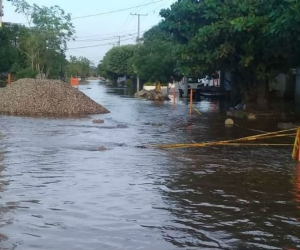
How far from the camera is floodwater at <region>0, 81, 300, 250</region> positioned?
7086 mm

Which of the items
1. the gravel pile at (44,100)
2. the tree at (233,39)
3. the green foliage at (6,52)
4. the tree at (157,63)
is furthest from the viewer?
the green foliage at (6,52)

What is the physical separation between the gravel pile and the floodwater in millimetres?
11038

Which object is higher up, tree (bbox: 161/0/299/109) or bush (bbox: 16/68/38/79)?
tree (bbox: 161/0/299/109)

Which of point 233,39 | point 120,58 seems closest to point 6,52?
point 233,39

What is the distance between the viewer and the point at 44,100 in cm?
2911

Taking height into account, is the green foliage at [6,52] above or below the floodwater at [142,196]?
above

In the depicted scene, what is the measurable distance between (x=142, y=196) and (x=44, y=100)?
2052cm

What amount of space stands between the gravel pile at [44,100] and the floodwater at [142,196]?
11038 millimetres

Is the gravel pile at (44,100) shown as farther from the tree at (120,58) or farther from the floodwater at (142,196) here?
the tree at (120,58)

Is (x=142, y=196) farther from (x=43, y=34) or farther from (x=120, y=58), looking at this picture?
(x=120, y=58)

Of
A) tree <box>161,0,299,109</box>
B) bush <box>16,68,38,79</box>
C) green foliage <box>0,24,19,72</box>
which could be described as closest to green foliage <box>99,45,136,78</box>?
green foliage <box>0,24,19,72</box>

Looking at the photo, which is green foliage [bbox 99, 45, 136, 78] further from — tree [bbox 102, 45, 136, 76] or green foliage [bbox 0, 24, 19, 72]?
green foliage [bbox 0, 24, 19, 72]

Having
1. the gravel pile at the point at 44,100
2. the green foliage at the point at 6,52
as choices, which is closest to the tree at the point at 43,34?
the green foliage at the point at 6,52

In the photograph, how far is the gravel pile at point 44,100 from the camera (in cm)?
2869
